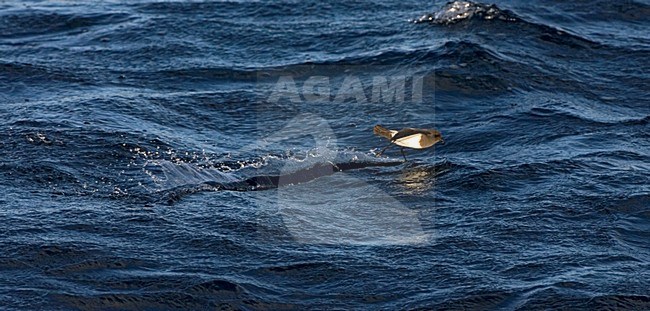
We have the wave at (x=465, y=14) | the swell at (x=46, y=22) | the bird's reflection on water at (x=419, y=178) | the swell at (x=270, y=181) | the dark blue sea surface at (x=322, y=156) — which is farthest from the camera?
the swell at (x=46, y=22)

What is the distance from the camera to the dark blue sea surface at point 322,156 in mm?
7688

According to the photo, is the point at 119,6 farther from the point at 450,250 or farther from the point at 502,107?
the point at 450,250

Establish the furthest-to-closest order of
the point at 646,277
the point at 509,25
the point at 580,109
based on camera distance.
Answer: the point at 509,25 → the point at 580,109 → the point at 646,277

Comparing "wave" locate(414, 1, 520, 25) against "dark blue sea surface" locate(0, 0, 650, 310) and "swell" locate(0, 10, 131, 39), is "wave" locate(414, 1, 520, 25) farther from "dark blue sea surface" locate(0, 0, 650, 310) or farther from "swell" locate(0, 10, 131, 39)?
"swell" locate(0, 10, 131, 39)

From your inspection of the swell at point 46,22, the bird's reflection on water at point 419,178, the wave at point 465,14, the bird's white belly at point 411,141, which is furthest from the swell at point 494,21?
the bird's white belly at point 411,141

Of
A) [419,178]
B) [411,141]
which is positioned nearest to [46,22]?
[419,178]

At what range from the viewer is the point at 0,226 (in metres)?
8.41

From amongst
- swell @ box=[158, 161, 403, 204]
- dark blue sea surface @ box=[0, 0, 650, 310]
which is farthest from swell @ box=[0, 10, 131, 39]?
swell @ box=[158, 161, 403, 204]

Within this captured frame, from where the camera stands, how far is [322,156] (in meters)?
10.1

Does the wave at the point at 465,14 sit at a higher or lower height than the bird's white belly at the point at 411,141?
higher

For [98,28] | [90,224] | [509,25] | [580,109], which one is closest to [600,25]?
[509,25]

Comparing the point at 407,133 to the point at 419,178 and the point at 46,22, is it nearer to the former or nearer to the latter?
the point at 419,178

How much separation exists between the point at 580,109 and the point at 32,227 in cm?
566

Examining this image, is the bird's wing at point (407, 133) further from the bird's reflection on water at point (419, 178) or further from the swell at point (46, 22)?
the swell at point (46, 22)
